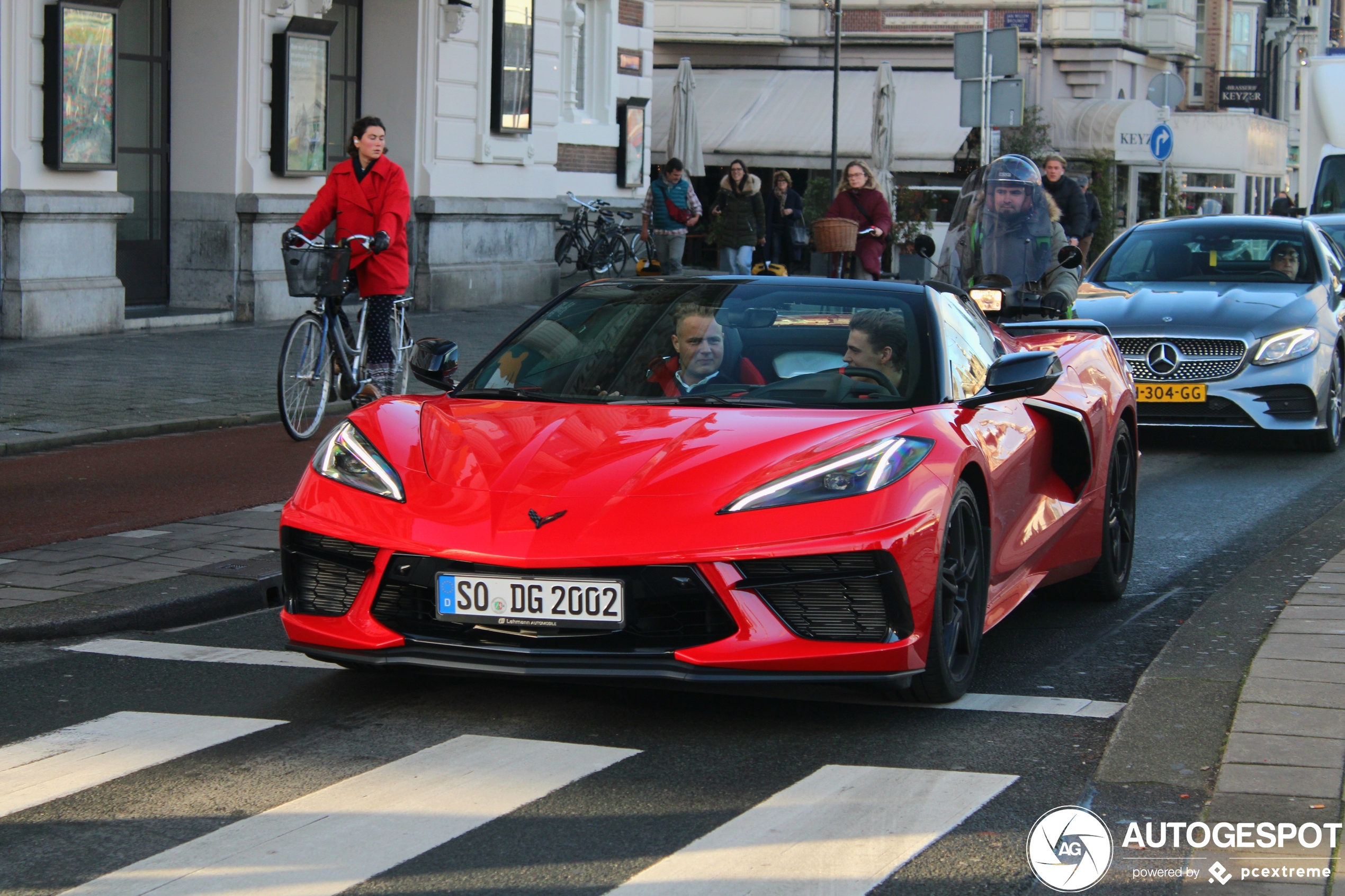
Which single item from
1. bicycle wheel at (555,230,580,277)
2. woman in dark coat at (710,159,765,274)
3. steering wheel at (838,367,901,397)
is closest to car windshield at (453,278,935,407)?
steering wheel at (838,367,901,397)

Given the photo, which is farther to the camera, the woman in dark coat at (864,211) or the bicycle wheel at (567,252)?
the bicycle wheel at (567,252)

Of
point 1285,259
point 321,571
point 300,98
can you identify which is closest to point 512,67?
point 300,98

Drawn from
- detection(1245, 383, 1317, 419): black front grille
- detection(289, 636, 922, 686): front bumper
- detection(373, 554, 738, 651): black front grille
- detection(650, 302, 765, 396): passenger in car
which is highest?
detection(650, 302, 765, 396): passenger in car

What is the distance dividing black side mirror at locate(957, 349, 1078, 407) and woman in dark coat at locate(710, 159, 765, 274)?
54.2ft

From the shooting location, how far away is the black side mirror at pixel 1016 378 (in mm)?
5629

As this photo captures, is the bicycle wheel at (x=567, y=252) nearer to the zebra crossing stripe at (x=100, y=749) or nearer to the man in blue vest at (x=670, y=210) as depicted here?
the man in blue vest at (x=670, y=210)

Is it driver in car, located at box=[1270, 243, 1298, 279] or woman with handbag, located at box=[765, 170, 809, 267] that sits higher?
woman with handbag, located at box=[765, 170, 809, 267]

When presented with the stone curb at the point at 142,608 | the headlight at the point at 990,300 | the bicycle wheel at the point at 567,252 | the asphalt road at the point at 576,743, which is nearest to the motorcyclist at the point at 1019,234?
the headlight at the point at 990,300

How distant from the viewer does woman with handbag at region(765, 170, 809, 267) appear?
2700 centimetres

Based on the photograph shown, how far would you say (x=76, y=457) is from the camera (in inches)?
390

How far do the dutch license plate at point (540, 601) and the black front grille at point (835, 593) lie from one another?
0.34 meters

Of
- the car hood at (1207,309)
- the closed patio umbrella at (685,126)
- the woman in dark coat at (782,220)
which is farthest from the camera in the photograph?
the closed patio umbrella at (685,126)

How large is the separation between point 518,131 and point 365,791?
18781 millimetres

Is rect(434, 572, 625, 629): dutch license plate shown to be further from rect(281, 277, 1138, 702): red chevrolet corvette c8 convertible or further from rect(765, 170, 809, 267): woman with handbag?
rect(765, 170, 809, 267): woman with handbag
